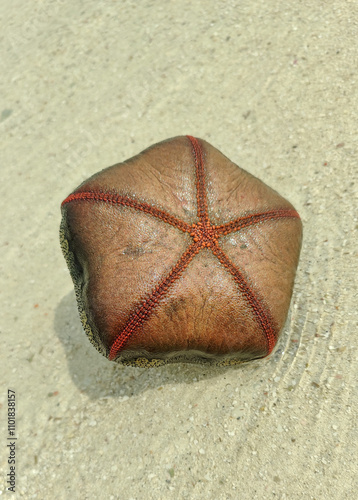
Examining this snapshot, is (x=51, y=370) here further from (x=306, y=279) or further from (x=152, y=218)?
(x=306, y=279)

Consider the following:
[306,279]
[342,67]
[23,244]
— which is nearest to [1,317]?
[23,244]

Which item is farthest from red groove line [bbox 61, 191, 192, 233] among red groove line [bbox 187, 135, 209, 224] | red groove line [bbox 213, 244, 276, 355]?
red groove line [bbox 213, 244, 276, 355]

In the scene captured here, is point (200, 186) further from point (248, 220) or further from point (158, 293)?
point (158, 293)

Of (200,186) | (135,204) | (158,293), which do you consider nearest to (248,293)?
(158,293)

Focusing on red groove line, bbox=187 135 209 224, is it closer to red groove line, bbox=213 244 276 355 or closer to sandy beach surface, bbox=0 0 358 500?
red groove line, bbox=213 244 276 355

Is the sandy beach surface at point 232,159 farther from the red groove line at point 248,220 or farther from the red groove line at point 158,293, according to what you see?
the red groove line at point 158,293

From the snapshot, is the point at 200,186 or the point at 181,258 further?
the point at 200,186

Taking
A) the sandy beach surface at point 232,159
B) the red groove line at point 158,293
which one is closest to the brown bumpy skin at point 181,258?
the red groove line at point 158,293
